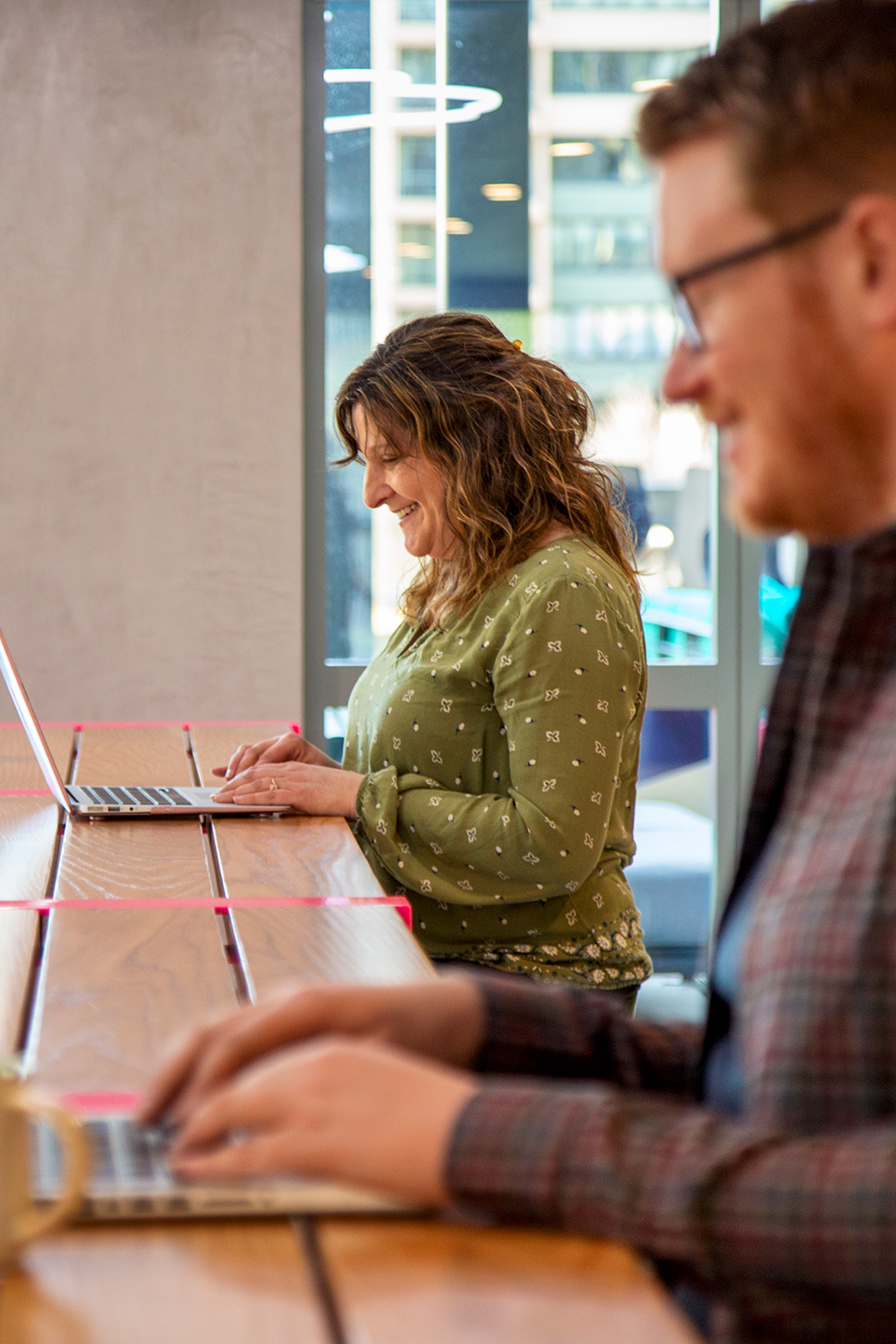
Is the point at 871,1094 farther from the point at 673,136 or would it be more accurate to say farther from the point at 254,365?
the point at 254,365

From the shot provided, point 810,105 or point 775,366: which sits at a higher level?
point 810,105

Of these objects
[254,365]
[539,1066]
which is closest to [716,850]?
[254,365]

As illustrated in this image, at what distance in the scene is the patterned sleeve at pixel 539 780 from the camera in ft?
5.78

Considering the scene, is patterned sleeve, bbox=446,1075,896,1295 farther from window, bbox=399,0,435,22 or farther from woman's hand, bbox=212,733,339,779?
window, bbox=399,0,435,22

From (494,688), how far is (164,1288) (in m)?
1.27

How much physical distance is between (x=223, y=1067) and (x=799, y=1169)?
0.31m

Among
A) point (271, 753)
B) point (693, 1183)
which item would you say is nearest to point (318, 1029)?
point (693, 1183)

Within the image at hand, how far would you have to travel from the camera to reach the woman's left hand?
1959mm

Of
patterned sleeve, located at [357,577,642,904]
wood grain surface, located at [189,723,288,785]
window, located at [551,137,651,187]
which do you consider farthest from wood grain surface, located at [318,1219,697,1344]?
window, located at [551,137,651,187]

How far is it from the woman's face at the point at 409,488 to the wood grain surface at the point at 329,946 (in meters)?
0.80

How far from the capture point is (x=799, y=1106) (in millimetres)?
756

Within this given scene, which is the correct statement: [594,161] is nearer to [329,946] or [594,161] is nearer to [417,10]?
[417,10]

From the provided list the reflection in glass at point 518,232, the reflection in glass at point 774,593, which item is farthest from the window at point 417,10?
the reflection in glass at point 774,593

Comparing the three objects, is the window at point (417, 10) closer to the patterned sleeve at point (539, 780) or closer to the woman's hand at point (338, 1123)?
the patterned sleeve at point (539, 780)
